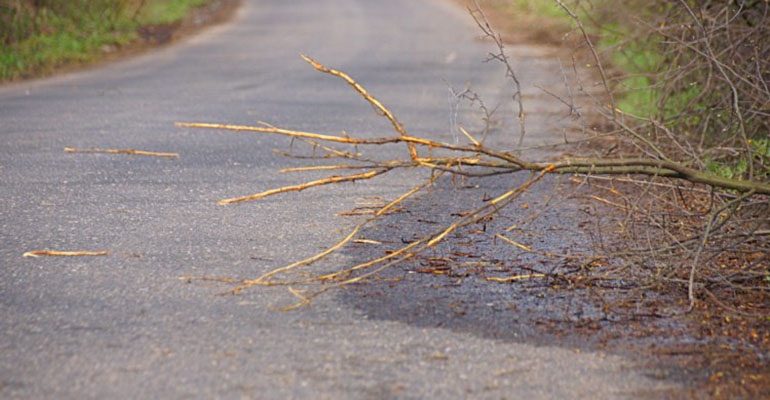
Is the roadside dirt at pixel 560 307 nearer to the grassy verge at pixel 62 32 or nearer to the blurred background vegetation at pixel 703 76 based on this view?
the blurred background vegetation at pixel 703 76

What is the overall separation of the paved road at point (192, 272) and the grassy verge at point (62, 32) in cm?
239

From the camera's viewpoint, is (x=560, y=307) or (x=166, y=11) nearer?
(x=560, y=307)

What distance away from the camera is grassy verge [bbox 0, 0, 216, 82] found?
47.8 ft

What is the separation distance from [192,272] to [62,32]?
1313 centimetres

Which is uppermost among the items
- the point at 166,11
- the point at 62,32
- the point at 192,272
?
the point at 166,11

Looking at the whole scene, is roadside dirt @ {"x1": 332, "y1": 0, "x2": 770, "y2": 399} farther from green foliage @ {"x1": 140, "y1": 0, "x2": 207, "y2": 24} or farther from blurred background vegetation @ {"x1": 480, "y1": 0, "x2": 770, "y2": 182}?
green foliage @ {"x1": 140, "y1": 0, "x2": 207, "y2": 24}

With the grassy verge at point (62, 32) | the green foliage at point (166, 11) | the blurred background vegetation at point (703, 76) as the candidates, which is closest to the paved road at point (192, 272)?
the blurred background vegetation at point (703, 76)

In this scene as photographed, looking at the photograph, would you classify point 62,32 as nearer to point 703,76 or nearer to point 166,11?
point 166,11

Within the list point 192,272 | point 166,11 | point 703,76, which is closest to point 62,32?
point 166,11

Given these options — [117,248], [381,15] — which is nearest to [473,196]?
[117,248]

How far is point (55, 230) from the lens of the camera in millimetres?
→ 5930

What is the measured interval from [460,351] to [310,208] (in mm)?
2707

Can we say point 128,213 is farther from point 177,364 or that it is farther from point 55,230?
point 177,364

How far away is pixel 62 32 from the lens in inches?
678
